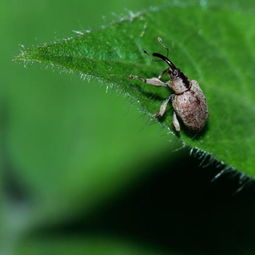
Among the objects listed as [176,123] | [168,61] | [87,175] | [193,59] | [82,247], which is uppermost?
[193,59]

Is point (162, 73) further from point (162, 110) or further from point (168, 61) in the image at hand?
point (162, 110)

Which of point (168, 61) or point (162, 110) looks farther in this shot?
point (168, 61)

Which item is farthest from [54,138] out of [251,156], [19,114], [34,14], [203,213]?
[251,156]

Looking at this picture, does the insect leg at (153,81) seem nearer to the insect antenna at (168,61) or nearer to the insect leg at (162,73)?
the insect leg at (162,73)

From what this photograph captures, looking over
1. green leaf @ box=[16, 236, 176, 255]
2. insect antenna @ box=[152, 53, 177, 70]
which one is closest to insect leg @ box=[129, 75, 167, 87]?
insect antenna @ box=[152, 53, 177, 70]

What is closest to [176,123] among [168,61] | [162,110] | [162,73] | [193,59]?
[162,110]

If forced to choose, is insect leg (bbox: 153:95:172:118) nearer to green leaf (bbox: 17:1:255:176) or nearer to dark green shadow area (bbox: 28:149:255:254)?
green leaf (bbox: 17:1:255:176)

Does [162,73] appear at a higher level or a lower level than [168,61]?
lower

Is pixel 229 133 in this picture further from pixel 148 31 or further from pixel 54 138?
pixel 54 138
